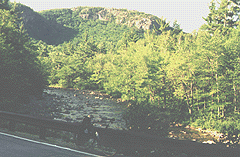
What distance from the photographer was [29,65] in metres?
27.4

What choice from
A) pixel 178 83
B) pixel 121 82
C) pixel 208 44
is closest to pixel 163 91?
pixel 178 83

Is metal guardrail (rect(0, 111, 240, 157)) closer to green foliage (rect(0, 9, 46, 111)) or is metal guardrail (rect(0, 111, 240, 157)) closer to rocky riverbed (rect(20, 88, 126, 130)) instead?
rocky riverbed (rect(20, 88, 126, 130))

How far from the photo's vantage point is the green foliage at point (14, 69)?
19891 millimetres

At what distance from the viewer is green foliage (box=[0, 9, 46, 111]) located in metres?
19.9

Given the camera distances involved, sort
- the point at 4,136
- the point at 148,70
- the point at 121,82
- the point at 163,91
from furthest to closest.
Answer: the point at 121,82
the point at 148,70
the point at 163,91
the point at 4,136

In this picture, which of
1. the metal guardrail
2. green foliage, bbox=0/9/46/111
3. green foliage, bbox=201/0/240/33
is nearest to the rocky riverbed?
green foliage, bbox=0/9/46/111

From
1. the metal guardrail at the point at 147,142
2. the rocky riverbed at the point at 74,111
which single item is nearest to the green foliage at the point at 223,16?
the rocky riverbed at the point at 74,111

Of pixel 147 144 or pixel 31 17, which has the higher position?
pixel 31 17

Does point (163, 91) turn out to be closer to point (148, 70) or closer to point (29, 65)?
point (148, 70)

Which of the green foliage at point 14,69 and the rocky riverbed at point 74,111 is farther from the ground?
the green foliage at point 14,69

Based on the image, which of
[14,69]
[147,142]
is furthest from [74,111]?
[147,142]

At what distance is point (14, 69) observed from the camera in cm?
2212

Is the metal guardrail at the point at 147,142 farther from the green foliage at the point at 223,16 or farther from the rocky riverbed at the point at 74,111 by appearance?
the green foliage at the point at 223,16

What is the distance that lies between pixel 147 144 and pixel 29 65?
24.2 metres
